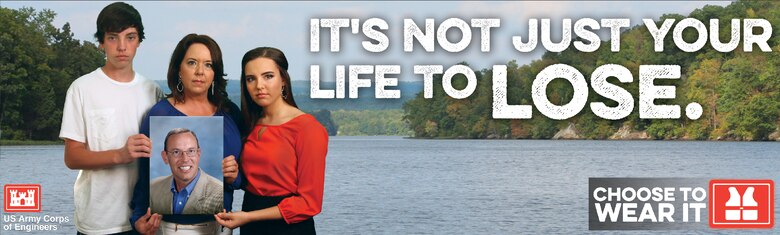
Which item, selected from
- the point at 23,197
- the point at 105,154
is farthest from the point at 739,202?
the point at 105,154

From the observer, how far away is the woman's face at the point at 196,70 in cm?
518

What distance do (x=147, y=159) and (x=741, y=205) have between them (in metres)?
10.2

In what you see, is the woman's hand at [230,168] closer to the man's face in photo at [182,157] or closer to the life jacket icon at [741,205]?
the man's face in photo at [182,157]

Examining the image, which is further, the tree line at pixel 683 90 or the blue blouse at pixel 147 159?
the tree line at pixel 683 90

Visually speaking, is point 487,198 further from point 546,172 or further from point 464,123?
point 464,123

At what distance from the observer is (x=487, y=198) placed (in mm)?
44062

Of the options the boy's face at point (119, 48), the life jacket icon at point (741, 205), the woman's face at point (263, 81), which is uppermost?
the boy's face at point (119, 48)

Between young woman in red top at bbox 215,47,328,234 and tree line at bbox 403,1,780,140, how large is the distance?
89.1 meters

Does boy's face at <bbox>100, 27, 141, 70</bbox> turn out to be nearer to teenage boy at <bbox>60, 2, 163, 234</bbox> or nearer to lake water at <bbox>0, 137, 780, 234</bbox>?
teenage boy at <bbox>60, 2, 163, 234</bbox>

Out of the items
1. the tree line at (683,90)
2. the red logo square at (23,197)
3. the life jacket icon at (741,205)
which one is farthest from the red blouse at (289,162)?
the tree line at (683,90)

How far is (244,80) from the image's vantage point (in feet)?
17.5

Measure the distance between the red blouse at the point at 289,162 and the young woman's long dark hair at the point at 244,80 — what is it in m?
0.05

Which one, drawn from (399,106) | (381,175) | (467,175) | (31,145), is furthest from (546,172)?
(399,106)

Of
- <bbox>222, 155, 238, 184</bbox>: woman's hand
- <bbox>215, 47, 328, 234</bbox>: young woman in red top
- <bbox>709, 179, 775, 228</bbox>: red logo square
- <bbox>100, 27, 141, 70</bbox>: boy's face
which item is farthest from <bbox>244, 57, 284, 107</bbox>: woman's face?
<bbox>709, 179, 775, 228</bbox>: red logo square
